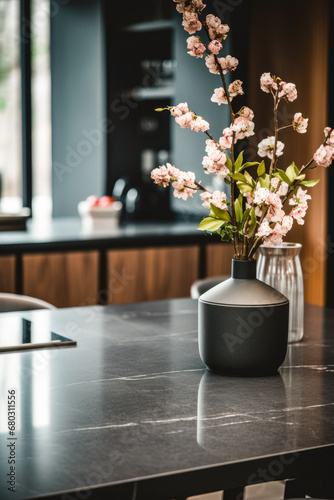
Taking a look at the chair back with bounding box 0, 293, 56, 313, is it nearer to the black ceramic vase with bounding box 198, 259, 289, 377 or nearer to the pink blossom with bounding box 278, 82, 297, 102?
the black ceramic vase with bounding box 198, 259, 289, 377

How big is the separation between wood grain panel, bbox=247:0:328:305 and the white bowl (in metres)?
0.83

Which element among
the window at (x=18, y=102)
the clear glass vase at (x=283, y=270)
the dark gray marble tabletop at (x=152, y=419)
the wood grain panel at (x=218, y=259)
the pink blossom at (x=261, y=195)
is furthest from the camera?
the window at (x=18, y=102)

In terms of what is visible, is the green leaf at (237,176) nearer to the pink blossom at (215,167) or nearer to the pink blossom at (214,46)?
the pink blossom at (215,167)

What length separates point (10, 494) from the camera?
3.03ft

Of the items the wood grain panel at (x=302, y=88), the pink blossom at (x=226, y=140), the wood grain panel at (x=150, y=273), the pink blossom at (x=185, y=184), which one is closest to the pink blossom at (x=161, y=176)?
the pink blossom at (x=185, y=184)

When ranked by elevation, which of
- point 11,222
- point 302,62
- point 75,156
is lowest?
point 11,222

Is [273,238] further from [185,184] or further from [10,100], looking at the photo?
[10,100]

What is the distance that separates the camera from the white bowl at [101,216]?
404cm

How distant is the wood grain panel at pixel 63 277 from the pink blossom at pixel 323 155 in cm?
219

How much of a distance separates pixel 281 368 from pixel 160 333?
0.41 m

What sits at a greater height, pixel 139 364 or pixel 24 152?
pixel 24 152

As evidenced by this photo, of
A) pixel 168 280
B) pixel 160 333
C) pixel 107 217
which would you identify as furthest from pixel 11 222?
pixel 160 333

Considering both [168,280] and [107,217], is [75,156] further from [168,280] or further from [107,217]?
[168,280]

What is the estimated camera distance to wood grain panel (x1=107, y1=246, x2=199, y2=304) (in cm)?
366
